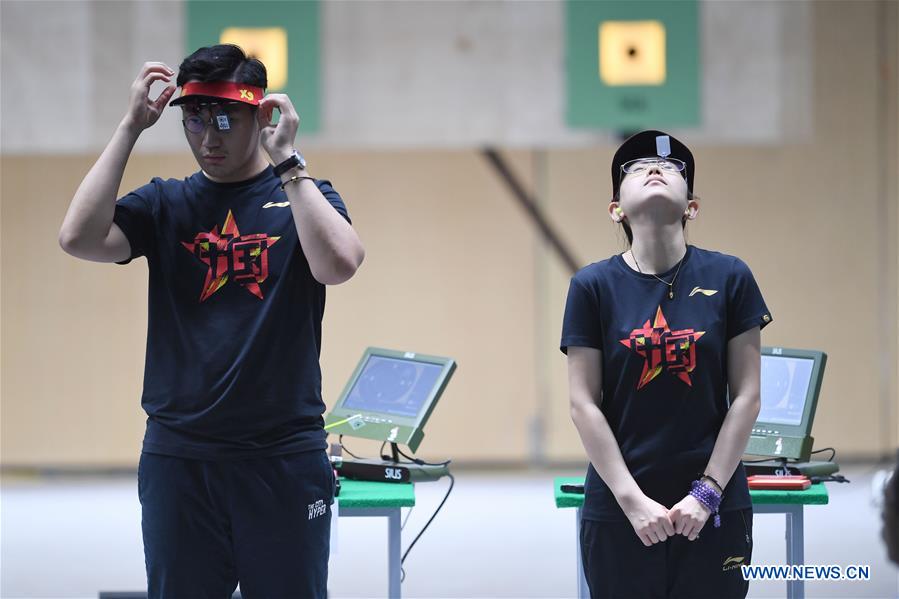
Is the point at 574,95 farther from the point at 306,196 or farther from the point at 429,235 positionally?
the point at 306,196

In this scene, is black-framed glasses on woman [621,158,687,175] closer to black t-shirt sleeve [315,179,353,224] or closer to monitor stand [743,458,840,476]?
black t-shirt sleeve [315,179,353,224]

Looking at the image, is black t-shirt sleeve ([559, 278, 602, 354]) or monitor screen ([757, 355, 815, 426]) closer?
black t-shirt sleeve ([559, 278, 602, 354])

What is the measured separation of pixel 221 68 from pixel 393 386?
57.6 inches

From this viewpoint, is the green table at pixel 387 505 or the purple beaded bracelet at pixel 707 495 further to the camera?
the green table at pixel 387 505

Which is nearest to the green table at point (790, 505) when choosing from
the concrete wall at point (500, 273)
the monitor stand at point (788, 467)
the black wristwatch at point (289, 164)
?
the monitor stand at point (788, 467)

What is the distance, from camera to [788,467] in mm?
3264

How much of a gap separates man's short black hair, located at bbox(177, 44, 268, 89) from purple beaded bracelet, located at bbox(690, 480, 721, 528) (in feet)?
4.09

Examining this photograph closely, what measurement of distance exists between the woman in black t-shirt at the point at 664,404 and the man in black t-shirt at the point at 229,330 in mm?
550

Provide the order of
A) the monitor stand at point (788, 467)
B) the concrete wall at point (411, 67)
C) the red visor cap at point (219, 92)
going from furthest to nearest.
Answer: the concrete wall at point (411, 67) → the monitor stand at point (788, 467) → the red visor cap at point (219, 92)

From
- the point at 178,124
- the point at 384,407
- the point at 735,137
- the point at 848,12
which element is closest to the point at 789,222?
the point at 735,137

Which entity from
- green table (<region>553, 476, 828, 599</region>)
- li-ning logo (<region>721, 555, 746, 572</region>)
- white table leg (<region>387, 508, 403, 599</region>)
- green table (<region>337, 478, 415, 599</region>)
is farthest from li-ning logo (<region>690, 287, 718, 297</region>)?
white table leg (<region>387, 508, 403, 599</region>)

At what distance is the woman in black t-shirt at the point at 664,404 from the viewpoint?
2.14 meters

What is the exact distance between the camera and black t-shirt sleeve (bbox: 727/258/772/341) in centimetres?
222

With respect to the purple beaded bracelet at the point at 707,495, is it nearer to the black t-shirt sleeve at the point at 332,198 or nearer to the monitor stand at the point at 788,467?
the black t-shirt sleeve at the point at 332,198
